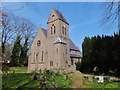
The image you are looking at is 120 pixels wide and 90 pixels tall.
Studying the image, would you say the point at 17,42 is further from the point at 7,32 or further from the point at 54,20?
the point at 54,20

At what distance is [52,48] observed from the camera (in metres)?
6.55

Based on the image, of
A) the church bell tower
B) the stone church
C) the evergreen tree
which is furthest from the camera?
the stone church

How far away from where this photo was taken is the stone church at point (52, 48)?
19.0 feet

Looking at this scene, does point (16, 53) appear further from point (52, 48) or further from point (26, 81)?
point (52, 48)

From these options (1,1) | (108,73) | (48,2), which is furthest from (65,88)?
(108,73)

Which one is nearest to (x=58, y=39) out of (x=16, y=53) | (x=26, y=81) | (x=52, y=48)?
(x=52, y=48)

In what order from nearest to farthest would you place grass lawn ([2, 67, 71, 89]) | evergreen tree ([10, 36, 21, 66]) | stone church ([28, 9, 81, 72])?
grass lawn ([2, 67, 71, 89]) < evergreen tree ([10, 36, 21, 66]) < stone church ([28, 9, 81, 72])

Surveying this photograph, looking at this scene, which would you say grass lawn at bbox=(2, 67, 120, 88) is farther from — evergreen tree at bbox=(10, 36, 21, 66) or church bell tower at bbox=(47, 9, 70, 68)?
church bell tower at bbox=(47, 9, 70, 68)

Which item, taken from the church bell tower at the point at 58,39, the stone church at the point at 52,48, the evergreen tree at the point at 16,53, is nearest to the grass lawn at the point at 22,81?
the evergreen tree at the point at 16,53

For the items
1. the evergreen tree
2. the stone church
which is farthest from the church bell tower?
the evergreen tree

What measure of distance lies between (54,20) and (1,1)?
382 cm

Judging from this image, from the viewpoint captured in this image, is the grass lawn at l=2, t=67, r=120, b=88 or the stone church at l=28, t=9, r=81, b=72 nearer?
the grass lawn at l=2, t=67, r=120, b=88

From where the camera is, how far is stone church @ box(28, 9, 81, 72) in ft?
19.0

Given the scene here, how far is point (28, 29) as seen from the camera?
5.96 meters
